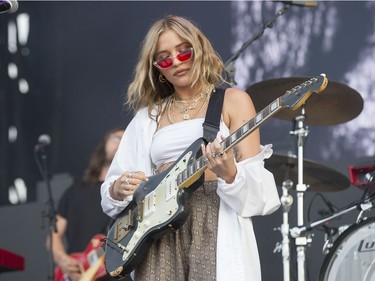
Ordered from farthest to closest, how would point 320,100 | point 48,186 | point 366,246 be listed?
point 48,186 < point 320,100 < point 366,246

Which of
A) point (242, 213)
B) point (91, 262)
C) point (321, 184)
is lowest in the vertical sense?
point (242, 213)

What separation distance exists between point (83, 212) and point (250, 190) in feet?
8.76

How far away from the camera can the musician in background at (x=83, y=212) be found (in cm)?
527

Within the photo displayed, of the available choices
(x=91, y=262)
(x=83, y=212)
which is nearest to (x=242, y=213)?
(x=91, y=262)

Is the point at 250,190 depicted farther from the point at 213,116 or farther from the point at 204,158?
the point at 213,116

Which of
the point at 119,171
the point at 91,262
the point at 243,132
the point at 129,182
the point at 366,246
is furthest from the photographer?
the point at 91,262

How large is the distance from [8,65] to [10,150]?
0.55 meters

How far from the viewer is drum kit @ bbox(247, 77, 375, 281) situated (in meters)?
3.53

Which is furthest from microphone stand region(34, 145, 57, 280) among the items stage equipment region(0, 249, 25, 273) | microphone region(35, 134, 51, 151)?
stage equipment region(0, 249, 25, 273)

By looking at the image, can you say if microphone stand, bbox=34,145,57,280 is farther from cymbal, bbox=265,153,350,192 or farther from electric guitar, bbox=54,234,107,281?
cymbal, bbox=265,153,350,192

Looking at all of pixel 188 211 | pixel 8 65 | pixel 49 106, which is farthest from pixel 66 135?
pixel 188 211

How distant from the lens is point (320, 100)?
4.41 m

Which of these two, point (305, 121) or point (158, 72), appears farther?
point (305, 121)

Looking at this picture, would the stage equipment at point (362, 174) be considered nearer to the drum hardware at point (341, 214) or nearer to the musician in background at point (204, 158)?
the drum hardware at point (341, 214)
